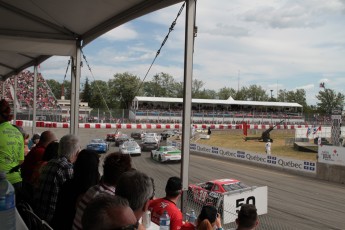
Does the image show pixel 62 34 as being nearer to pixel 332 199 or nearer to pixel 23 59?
pixel 23 59

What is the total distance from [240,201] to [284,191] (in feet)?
20.2

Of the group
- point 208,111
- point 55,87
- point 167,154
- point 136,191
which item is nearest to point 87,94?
point 208,111

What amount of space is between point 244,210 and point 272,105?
3055 inches

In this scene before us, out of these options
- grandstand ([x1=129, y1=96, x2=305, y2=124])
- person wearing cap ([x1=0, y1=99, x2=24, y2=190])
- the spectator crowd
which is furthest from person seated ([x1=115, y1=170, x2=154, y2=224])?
grandstand ([x1=129, y1=96, x2=305, y2=124])

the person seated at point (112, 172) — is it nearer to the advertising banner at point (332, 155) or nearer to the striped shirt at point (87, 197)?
the striped shirt at point (87, 197)

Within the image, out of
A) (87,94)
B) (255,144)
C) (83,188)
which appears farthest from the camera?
(87,94)

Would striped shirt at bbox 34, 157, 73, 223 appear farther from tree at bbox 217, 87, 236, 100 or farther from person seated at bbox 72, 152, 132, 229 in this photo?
tree at bbox 217, 87, 236, 100

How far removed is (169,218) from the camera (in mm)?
3295

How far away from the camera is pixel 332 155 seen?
18375 millimetres

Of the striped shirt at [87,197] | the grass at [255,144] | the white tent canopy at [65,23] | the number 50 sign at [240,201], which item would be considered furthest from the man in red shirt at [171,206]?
the grass at [255,144]

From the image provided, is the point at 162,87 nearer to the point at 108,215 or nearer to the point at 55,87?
the point at 55,87

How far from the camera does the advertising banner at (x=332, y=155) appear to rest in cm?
1786

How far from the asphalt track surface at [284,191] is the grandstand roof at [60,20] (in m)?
6.98

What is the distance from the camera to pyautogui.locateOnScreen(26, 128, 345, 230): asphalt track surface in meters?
10.6
